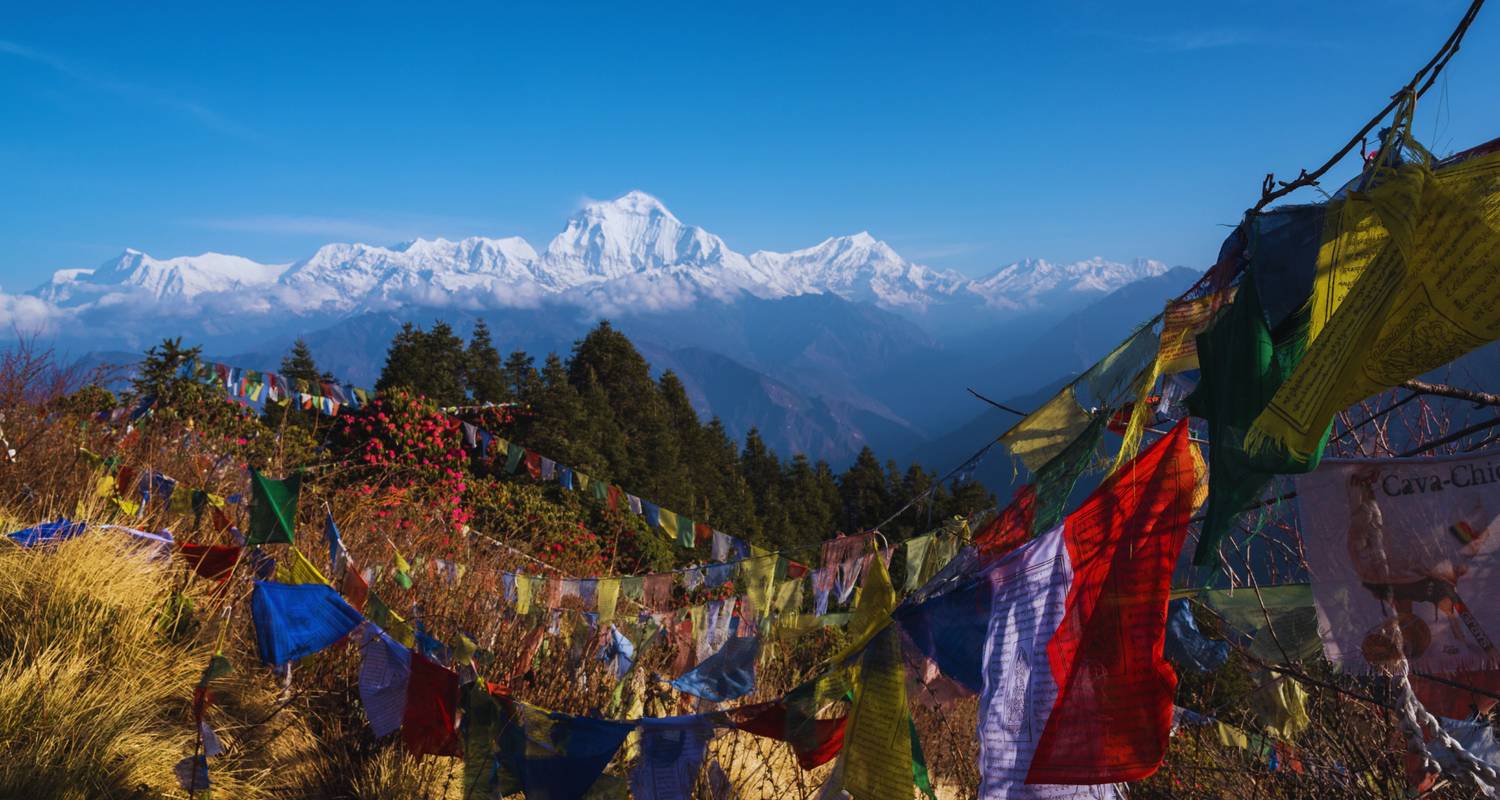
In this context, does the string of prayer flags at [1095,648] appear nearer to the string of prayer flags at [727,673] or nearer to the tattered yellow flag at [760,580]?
the string of prayer flags at [727,673]

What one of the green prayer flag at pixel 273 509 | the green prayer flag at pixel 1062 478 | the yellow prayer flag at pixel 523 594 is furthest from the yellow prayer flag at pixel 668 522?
the green prayer flag at pixel 1062 478

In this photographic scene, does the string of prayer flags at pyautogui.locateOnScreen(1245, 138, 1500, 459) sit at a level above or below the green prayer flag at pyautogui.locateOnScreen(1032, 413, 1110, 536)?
above

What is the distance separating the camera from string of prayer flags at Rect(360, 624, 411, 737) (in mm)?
4434

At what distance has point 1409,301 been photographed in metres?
2.04

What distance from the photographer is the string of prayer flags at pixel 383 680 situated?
4.43m

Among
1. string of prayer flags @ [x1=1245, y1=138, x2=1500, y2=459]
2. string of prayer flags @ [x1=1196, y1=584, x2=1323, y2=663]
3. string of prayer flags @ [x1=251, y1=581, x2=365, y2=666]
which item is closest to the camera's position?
string of prayer flags @ [x1=1245, y1=138, x2=1500, y2=459]

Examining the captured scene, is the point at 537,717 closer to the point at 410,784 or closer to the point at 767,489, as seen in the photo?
the point at 410,784

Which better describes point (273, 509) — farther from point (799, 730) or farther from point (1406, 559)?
point (1406, 559)

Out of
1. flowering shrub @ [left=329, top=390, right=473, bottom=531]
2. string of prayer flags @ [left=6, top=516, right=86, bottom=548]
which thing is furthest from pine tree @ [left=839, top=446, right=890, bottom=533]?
string of prayer flags @ [left=6, top=516, right=86, bottom=548]

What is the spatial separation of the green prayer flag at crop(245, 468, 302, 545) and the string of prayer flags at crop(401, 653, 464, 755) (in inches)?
41.1

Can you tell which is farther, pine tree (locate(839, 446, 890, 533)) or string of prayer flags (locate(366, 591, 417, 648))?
pine tree (locate(839, 446, 890, 533))

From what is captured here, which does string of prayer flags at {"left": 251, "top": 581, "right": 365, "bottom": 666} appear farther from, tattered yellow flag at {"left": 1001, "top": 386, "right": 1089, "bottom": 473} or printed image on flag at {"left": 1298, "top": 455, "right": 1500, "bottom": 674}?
printed image on flag at {"left": 1298, "top": 455, "right": 1500, "bottom": 674}

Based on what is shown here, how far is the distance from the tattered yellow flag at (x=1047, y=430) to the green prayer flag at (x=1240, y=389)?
4.96 feet

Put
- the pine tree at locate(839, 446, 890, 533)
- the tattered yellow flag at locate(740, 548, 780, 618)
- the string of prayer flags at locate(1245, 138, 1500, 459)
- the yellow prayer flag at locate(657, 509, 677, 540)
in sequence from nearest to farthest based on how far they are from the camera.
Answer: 1. the string of prayer flags at locate(1245, 138, 1500, 459)
2. the tattered yellow flag at locate(740, 548, 780, 618)
3. the yellow prayer flag at locate(657, 509, 677, 540)
4. the pine tree at locate(839, 446, 890, 533)
